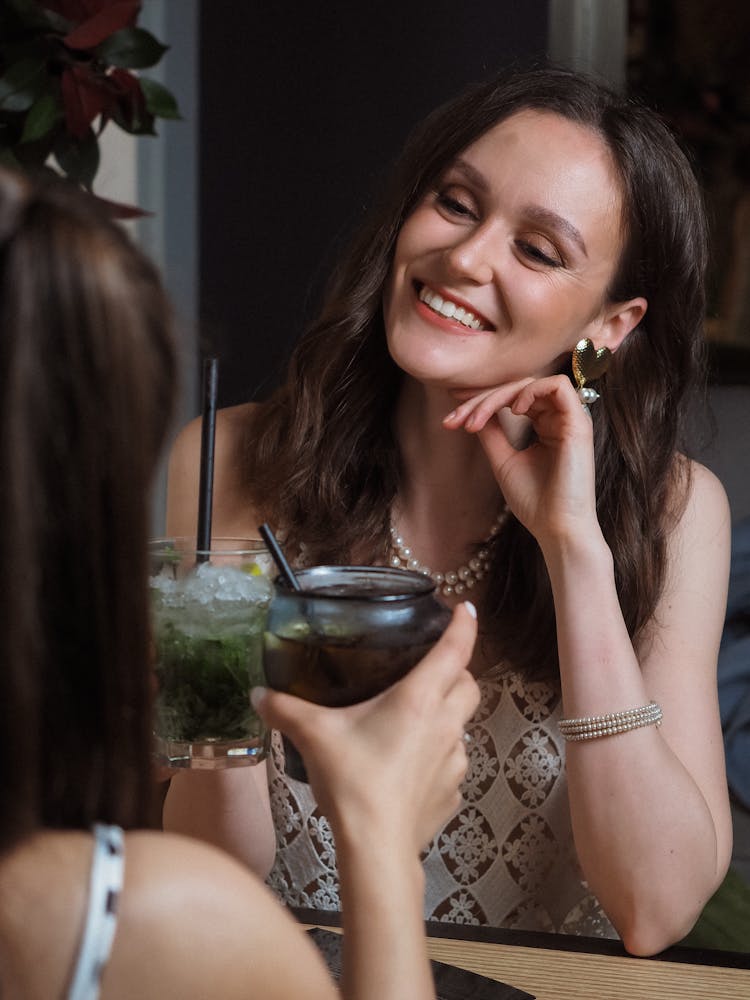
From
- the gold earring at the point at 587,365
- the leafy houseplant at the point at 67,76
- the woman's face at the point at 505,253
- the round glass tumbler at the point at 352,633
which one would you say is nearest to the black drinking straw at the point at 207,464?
the round glass tumbler at the point at 352,633

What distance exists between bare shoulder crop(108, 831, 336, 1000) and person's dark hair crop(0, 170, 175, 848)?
5 cm

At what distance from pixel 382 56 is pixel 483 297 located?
1.86m

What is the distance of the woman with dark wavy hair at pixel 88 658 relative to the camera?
0.63 meters

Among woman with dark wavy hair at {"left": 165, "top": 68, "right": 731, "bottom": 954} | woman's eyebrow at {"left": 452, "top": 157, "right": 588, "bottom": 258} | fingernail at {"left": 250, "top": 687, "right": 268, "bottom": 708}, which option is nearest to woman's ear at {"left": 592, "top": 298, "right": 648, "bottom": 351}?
woman with dark wavy hair at {"left": 165, "top": 68, "right": 731, "bottom": 954}

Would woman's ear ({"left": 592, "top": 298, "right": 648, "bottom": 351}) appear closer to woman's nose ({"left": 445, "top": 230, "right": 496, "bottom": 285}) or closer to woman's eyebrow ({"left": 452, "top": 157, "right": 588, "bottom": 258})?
woman's eyebrow ({"left": 452, "top": 157, "right": 588, "bottom": 258})

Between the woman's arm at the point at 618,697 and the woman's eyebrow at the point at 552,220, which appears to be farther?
the woman's eyebrow at the point at 552,220

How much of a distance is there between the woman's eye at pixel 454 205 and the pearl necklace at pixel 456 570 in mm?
444

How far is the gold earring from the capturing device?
5.84 ft

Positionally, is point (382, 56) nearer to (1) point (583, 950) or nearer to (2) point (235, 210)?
(2) point (235, 210)

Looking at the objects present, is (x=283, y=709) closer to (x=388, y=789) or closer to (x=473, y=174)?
(x=388, y=789)

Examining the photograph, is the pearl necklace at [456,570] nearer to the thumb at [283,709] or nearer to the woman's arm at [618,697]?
the woman's arm at [618,697]

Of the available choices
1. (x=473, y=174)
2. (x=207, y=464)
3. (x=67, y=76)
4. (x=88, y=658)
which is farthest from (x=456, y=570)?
(x=67, y=76)

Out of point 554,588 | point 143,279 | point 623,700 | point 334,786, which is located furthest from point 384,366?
point 143,279

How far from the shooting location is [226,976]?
0.67 metres
